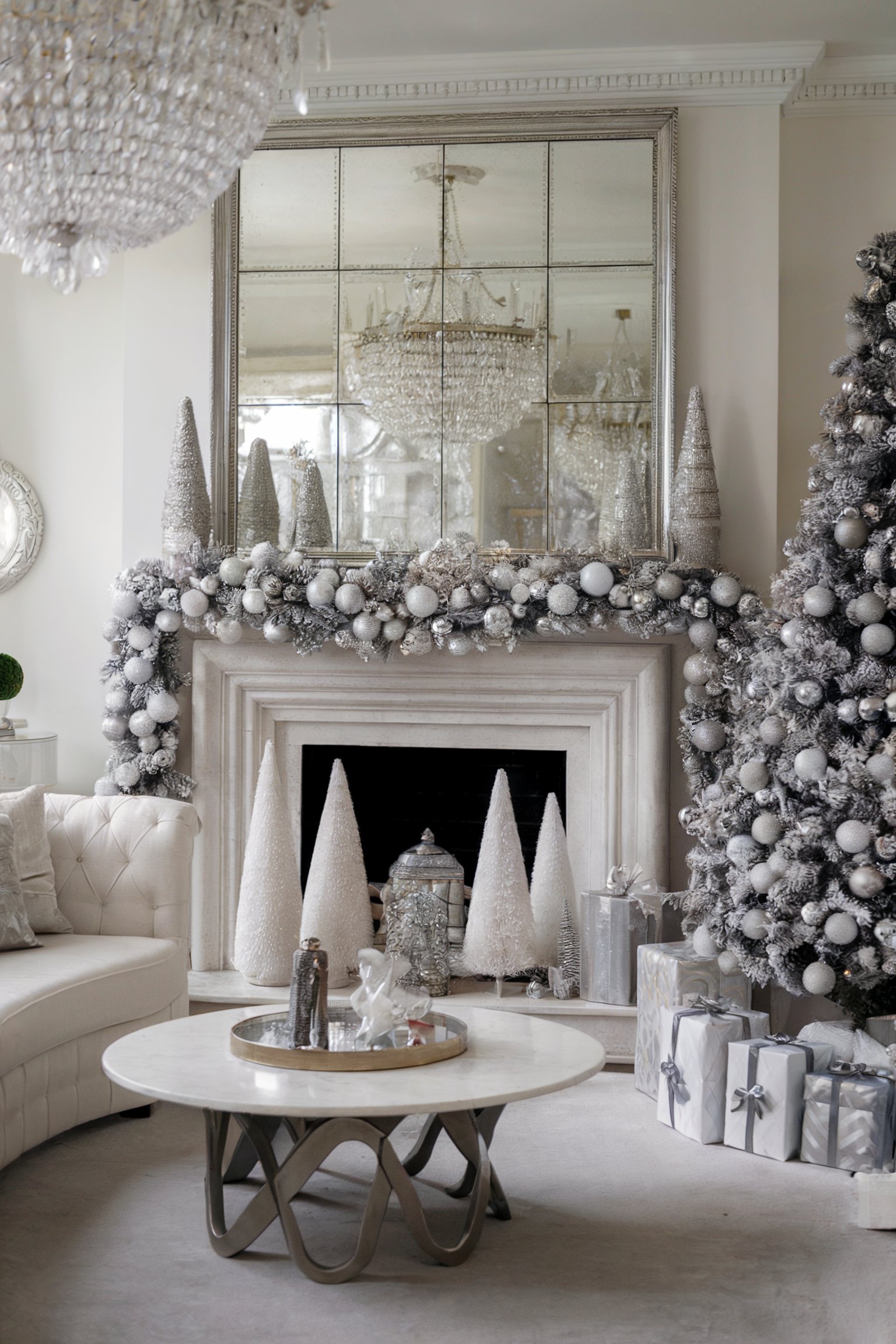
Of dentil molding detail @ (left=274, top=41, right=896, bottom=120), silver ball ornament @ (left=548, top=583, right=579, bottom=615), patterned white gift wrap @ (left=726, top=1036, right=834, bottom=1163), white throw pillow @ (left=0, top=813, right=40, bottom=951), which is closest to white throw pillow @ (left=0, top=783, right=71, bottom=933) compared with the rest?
white throw pillow @ (left=0, top=813, right=40, bottom=951)

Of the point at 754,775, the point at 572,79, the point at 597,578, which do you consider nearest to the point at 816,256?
the point at 572,79

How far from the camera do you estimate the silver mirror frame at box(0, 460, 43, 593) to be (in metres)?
4.56

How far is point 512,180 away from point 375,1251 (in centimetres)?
324

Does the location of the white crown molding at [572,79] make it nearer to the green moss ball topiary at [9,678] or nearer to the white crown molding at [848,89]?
the white crown molding at [848,89]

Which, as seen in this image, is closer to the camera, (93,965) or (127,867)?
(93,965)

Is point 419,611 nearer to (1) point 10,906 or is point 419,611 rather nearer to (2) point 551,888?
(2) point 551,888

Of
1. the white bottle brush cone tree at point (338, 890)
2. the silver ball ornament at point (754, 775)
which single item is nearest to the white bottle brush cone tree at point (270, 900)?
the white bottle brush cone tree at point (338, 890)

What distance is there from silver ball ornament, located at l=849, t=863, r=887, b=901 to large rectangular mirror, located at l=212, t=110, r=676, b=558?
132 cm

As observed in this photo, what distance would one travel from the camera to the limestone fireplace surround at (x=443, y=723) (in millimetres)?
4051

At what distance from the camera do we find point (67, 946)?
3.33 m

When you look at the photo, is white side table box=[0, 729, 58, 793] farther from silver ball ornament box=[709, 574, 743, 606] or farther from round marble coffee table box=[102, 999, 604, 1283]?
silver ball ornament box=[709, 574, 743, 606]

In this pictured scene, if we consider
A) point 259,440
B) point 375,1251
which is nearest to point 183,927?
point 375,1251

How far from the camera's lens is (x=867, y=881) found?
3.11 meters

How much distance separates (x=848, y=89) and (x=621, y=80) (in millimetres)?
767
